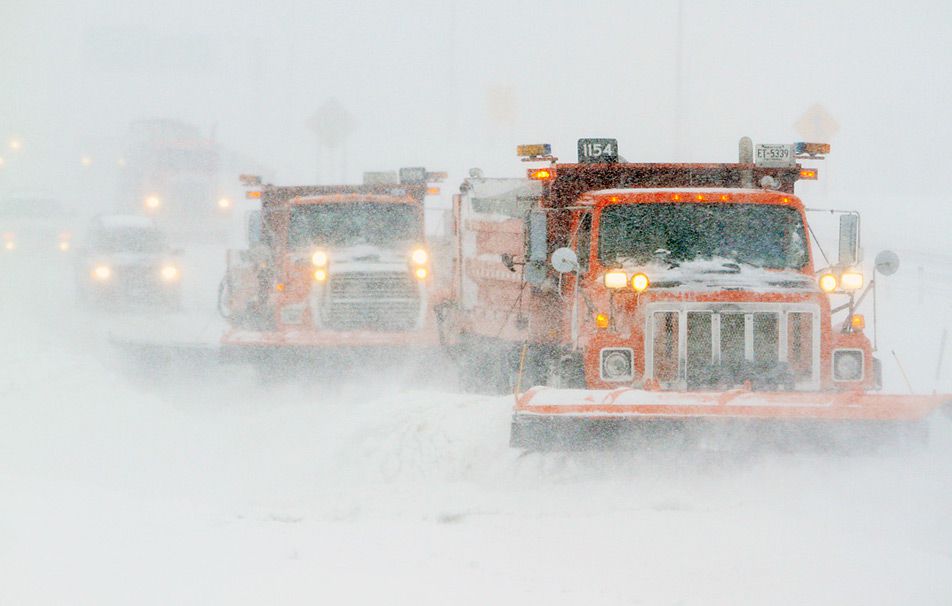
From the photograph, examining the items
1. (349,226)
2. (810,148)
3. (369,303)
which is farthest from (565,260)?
(349,226)

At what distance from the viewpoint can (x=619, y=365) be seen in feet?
31.3

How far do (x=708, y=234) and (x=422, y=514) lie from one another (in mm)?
3634

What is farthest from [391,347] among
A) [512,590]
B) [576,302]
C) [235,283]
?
[512,590]

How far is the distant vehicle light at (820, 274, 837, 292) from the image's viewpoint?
957cm

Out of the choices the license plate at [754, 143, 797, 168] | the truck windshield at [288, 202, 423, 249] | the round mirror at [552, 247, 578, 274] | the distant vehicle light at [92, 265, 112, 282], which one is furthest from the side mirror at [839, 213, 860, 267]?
the distant vehicle light at [92, 265, 112, 282]

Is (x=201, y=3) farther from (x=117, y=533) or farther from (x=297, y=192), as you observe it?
(x=117, y=533)

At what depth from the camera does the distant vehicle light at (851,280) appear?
9.67 meters

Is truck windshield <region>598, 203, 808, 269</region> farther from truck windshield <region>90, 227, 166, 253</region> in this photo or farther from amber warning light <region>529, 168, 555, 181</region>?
truck windshield <region>90, 227, 166, 253</region>

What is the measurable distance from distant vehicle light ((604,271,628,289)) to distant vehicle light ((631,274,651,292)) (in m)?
0.16

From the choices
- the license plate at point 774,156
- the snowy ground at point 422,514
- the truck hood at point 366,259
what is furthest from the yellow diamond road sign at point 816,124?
the snowy ground at point 422,514

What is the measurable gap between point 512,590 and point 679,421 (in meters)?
2.65

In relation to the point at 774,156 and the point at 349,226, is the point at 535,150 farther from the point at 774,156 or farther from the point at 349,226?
the point at 349,226

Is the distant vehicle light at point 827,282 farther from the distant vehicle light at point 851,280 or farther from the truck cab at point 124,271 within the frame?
the truck cab at point 124,271

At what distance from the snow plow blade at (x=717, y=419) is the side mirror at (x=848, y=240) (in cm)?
195
